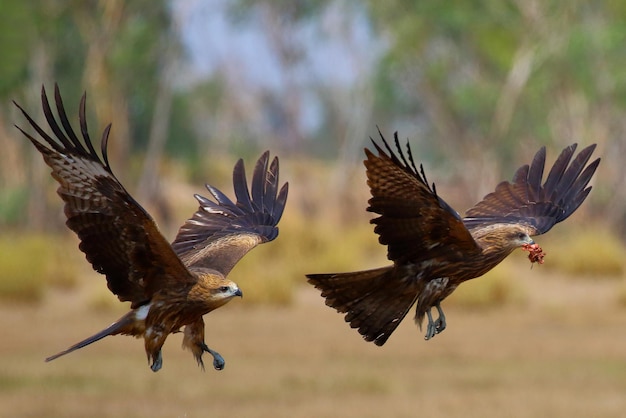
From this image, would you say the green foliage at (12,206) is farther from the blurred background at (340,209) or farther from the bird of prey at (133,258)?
the bird of prey at (133,258)

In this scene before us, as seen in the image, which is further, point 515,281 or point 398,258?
point 515,281

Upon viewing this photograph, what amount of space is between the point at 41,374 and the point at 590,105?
21.2 m

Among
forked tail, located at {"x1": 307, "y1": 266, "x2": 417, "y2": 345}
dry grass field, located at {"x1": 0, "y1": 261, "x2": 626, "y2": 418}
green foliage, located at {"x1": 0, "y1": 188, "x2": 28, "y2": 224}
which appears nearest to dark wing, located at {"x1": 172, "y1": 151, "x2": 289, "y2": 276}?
forked tail, located at {"x1": 307, "y1": 266, "x2": 417, "y2": 345}

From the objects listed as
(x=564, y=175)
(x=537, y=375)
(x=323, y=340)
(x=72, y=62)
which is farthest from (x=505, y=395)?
(x=72, y=62)

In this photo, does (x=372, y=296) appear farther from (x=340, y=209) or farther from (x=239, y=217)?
(x=340, y=209)

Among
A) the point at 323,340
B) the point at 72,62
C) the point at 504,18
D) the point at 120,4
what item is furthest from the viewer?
the point at 72,62

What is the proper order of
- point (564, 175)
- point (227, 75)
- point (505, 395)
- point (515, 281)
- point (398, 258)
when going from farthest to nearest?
1. point (227, 75)
2. point (515, 281)
3. point (505, 395)
4. point (564, 175)
5. point (398, 258)

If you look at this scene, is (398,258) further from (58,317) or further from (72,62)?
(72,62)

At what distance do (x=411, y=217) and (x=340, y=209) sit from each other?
85.4 feet

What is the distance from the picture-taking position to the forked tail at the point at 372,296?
8164 millimetres

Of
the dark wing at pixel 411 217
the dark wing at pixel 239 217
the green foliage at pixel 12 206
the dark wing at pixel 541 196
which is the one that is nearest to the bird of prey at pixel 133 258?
the dark wing at pixel 239 217

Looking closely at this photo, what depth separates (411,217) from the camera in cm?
789

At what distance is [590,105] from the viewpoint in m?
34.4

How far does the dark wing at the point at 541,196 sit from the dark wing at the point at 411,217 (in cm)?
94
